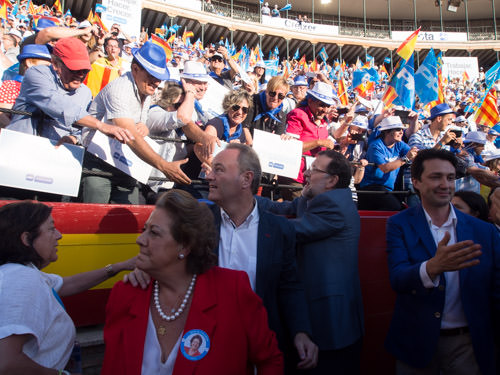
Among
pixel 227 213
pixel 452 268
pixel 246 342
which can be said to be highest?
pixel 227 213

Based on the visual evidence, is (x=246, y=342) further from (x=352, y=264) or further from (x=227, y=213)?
(x=352, y=264)

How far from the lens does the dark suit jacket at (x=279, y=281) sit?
233 centimetres

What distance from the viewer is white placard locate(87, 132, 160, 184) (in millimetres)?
3330

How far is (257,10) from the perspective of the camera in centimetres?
3938

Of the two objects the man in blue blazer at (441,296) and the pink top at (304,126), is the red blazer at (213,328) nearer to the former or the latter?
the man in blue blazer at (441,296)

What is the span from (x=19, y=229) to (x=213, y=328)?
1.06 metres

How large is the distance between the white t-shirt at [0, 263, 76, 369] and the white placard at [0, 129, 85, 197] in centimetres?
118

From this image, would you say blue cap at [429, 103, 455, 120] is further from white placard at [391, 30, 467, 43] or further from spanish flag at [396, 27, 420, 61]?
white placard at [391, 30, 467, 43]

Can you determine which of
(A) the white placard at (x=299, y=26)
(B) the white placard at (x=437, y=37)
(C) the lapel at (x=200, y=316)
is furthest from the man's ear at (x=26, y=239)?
(B) the white placard at (x=437, y=37)

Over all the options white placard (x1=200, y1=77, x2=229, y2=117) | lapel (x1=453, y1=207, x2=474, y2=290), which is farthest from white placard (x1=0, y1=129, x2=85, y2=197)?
lapel (x1=453, y1=207, x2=474, y2=290)

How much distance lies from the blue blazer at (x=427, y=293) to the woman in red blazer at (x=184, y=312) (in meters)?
1.06

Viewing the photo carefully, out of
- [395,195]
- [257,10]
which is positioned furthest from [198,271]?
[257,10]

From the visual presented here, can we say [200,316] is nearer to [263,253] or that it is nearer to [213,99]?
[263,253]

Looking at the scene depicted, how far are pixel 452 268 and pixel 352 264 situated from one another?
0.78 m
